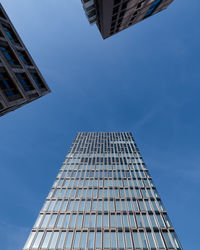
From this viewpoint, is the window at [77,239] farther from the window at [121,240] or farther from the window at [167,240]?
the window at [167,240]

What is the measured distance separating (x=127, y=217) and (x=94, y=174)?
50.1ft

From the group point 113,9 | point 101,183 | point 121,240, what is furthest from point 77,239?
point 113,9

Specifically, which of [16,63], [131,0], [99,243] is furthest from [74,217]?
[131,0]

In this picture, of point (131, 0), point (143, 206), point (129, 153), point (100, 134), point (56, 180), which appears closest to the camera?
point (131, 0)

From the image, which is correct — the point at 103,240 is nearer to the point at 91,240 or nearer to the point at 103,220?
the point at 91,240

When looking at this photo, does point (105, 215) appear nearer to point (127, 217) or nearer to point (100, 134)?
point (127, 217)

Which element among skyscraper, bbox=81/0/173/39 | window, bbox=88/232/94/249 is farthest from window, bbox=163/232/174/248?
skyscraper, bbox=81/0/173/39

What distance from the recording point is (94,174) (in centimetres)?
3922

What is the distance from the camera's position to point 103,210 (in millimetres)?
28641

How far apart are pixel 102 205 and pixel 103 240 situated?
6963 millimetres

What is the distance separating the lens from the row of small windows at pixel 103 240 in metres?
22.0

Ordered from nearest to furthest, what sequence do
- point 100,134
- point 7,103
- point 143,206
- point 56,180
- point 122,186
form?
point 7,103
point 143,206
point 122,186
point 56,180
point 100,134

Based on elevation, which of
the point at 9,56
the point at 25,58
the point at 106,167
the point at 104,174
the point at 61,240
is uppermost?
the point at 25,58

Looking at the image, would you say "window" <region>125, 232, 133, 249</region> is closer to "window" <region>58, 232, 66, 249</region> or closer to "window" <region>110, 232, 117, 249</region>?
"window" <region>110, 232, 117, 249</region>
